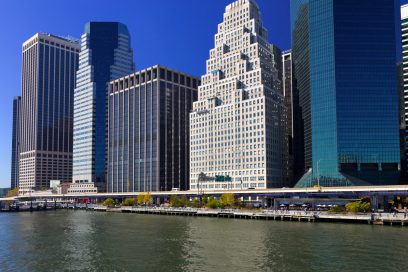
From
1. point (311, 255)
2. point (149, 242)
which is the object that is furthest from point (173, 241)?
point (311, 255)

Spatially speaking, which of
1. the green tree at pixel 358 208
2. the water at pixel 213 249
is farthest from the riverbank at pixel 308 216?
the water at pixel 213 249

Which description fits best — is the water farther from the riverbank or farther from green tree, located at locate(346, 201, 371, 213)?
green tree, located at locate(346, 201, 371, 213)

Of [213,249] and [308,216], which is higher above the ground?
[308,216]

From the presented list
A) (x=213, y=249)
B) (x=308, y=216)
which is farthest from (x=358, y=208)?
(x=213, y=249)

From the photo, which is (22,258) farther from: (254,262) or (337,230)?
(337,230)

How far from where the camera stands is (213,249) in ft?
293

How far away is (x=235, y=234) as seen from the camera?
112562 millimetres

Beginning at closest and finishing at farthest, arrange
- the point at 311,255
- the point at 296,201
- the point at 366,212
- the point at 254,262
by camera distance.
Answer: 1. the point at 254,262
2. the point at 311,255
3. the point at 366,212
4. the point at 296,201

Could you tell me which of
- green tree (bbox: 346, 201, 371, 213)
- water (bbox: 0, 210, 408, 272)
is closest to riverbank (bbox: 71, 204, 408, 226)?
green tree (bbox: 346, 201, 371, 213)

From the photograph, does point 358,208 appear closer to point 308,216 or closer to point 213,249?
point 308,216

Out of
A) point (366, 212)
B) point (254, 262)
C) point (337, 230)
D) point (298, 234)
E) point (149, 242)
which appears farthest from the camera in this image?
point (366, 212)

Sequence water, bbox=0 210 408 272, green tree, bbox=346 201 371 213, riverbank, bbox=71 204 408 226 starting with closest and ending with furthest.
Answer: water, bbox=0 210 408 272 → riverbank, bbox=71 204 408 226 → green tree, bbox=346 201 371 213

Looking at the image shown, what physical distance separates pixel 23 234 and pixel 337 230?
85.0 metres

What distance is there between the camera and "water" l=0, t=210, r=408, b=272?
73.6 m
